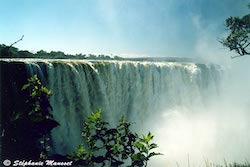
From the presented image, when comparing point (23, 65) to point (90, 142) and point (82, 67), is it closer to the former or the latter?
point (82, 67)

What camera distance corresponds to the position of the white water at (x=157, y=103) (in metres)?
18.1

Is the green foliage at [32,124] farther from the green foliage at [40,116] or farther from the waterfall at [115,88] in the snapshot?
the waterfall at [115,88]

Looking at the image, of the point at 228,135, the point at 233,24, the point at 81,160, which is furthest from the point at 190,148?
the point at 81,160

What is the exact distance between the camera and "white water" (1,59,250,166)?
18094 millimetres

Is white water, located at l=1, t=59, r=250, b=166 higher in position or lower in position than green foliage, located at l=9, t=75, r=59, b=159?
higher

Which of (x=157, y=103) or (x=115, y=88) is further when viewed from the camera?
(x=157, y=103)

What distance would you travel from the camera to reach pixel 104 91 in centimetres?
2105

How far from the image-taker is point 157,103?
95.8 feet

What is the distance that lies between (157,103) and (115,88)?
6.66m

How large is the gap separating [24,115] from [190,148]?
21342mm

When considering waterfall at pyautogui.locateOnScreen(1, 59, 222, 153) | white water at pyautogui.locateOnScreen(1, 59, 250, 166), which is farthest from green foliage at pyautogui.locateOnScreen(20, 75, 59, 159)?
white water at pyautogui.locateOnScreen(1, 59, 250, 166)

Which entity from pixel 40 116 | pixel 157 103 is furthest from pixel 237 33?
pixel 40 116

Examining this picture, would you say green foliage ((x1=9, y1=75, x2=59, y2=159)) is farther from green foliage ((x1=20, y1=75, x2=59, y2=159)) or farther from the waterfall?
the waterfall

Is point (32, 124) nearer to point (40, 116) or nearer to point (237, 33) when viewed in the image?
point (40, 116)
